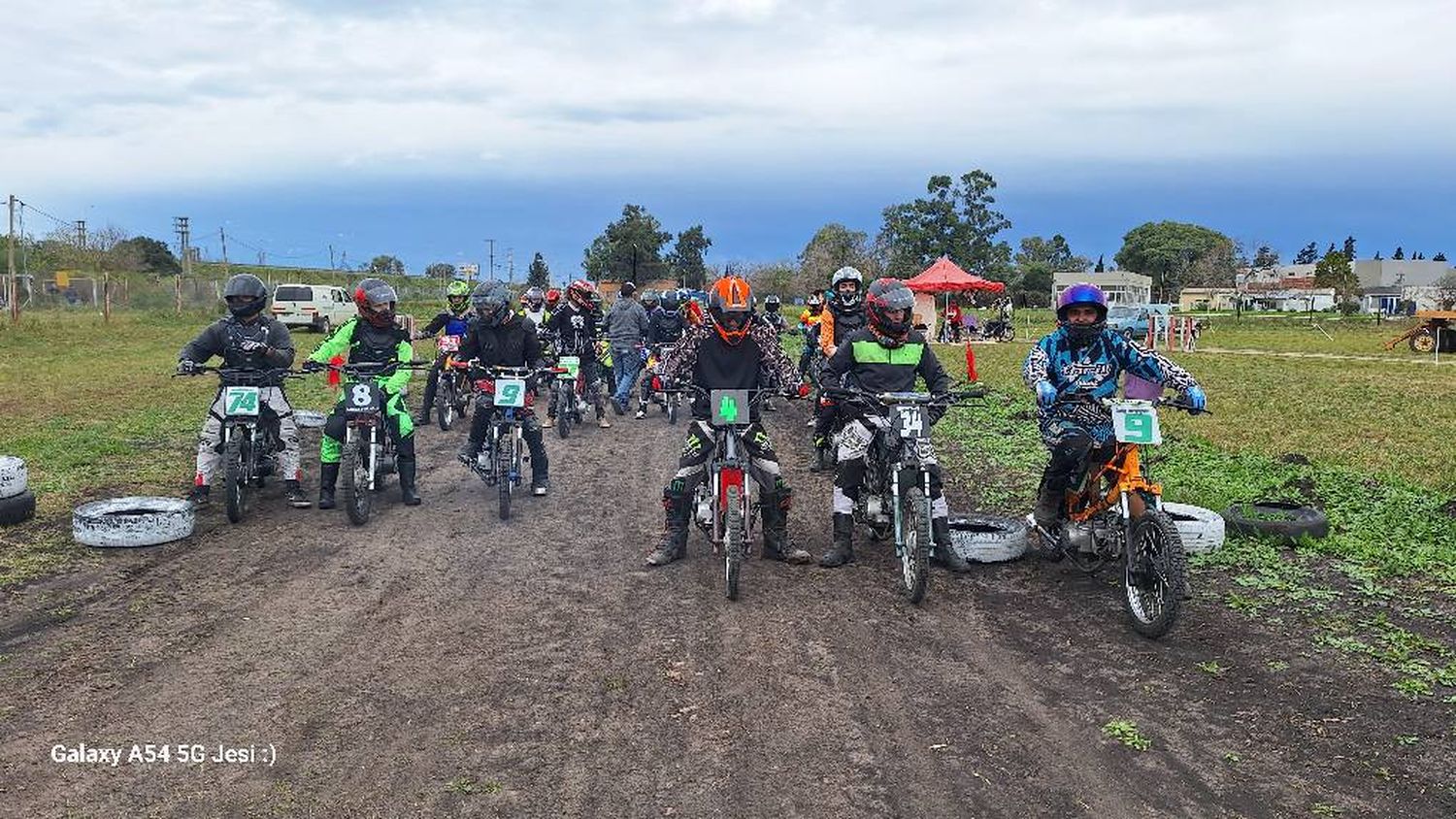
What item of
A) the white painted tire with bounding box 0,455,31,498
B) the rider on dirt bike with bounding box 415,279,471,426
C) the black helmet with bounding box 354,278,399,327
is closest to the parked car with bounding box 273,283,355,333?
the rider on dirt bike with bounding box 415,279,471,426

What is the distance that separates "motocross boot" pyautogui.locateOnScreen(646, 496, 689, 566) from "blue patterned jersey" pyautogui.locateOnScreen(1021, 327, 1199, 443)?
2615mm

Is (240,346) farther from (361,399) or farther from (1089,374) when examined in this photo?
(1089,374)

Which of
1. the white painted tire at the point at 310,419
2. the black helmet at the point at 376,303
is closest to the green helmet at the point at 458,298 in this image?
the white painted tire at the point at 310,419

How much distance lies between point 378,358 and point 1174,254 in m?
103

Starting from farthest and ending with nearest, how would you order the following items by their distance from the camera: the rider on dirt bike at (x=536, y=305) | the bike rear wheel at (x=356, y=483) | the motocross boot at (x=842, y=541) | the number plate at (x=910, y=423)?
the rider on dirt bike at (x=536, y=305) < the bike rear wheel at (x=356, y=483) < the motocross boot at (x=842, y=541) < the number plate at (x=910, y=423)

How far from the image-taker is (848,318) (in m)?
12.5

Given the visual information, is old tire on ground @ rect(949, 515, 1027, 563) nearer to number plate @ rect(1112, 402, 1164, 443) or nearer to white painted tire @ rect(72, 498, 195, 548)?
number plate @ rect(1112, 402, 1164, 443)

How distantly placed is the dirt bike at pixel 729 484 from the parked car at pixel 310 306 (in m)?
34.1

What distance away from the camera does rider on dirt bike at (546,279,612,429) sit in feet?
52.5

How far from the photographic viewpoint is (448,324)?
14.2 meters

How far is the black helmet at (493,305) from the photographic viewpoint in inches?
407

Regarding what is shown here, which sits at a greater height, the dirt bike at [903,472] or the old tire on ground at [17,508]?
the dirt bike at [903,472]

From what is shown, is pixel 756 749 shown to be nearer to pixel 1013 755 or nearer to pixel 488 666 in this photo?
pixel 1013 755

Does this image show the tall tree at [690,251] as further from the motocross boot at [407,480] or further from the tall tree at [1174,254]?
the motocross boot at [407,480]
